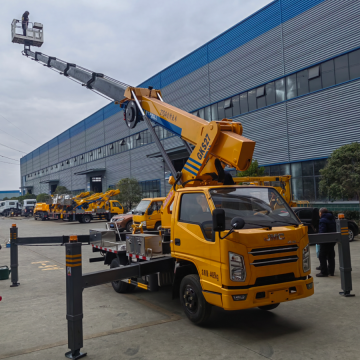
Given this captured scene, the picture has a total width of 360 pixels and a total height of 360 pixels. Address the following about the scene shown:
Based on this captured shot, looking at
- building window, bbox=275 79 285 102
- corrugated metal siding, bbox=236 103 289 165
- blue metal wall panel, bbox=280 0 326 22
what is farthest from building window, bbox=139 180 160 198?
blue metal wall panel, bbox=280 0 326 22

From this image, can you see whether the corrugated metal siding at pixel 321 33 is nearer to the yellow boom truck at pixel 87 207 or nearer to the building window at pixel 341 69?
the building window at pixel 341 69

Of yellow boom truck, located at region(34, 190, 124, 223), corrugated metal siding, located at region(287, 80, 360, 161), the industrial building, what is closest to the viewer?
corrugated metal siding, located at region(287, 80, 360, 161)

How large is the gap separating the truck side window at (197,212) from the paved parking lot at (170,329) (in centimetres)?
154

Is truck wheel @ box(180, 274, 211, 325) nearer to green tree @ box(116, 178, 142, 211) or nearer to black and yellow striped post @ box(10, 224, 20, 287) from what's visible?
black and yellow striped post @ box(10, 224, 20, 287)

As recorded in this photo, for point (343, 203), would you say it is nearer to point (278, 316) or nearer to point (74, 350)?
point (278, 316)

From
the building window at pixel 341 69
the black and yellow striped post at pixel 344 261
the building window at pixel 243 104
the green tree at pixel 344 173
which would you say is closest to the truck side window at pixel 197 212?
the black and yellow striped post at pixel 344 261

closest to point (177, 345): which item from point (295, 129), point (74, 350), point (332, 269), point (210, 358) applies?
point (210, 358)

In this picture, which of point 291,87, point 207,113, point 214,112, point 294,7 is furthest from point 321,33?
point 207,113

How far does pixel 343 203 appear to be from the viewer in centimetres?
2122

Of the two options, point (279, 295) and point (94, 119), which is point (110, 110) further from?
point (279, 295)

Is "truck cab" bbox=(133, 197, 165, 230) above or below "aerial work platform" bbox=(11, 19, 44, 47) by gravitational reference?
below

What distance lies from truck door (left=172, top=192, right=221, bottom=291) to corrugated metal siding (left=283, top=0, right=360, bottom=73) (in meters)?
18.5

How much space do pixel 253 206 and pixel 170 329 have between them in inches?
90.4

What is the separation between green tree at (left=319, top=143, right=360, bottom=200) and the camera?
16469mm
